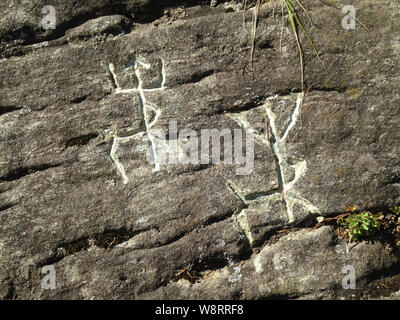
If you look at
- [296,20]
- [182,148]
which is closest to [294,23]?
[296,20]

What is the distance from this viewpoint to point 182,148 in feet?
12.2

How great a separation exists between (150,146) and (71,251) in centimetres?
111

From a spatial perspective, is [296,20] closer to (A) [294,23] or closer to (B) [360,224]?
(A) [294,23]

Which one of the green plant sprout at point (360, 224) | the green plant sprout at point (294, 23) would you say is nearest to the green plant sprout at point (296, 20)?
the green plant sprout at point (294, 23)

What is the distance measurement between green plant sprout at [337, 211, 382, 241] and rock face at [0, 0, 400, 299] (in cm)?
10

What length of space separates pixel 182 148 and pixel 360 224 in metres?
1.63

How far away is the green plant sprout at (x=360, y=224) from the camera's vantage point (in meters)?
3.53

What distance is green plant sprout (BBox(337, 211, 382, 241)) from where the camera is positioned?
11.6ft

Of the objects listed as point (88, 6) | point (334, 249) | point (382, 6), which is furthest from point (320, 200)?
→ point (88, 6)

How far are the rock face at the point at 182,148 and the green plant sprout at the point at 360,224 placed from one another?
0.10 m

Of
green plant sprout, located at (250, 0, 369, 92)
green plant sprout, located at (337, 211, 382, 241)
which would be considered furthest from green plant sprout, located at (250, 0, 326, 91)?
green plant sprout, located at (337, 211, 382, 241)

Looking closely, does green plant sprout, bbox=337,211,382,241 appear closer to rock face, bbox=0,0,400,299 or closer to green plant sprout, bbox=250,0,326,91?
rock face, bbox=0,0,400,299

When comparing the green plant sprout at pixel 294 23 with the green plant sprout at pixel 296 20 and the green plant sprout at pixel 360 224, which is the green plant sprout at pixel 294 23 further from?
the green plant sprout at pixel 360 224

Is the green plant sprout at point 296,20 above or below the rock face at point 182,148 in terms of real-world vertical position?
above
